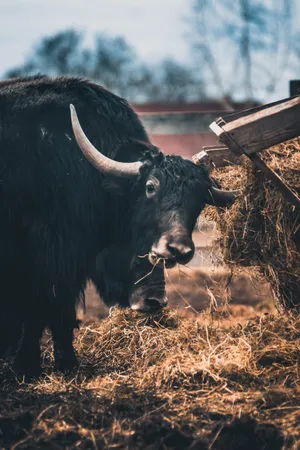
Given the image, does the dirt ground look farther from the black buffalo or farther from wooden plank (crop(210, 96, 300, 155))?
wooden plank (crop(210, 96, 300, 155))

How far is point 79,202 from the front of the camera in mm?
4992

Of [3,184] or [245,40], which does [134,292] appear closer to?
[3,184]

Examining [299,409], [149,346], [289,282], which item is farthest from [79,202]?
[299,409]

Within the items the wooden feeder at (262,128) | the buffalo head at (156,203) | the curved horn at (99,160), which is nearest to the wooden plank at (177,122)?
the buffalo head at (156,203)

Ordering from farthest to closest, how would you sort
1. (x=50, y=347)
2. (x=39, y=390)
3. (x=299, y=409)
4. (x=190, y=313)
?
(x=190, y=313) < (x=50, y=347) < (x=39, y=390) < (x=299, y=409)

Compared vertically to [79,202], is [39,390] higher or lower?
lower

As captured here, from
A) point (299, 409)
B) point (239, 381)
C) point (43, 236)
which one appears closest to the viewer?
point (299, 409)

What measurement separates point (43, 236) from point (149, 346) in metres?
1.13

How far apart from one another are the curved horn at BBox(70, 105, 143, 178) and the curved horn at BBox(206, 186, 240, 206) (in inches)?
21.7

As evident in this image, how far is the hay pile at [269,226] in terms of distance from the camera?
4.77m

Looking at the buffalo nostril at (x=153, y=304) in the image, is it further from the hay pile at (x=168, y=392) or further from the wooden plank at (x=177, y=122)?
the wooden plank at (x=177, y=122)

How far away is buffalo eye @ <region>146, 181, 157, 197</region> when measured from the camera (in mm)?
4832

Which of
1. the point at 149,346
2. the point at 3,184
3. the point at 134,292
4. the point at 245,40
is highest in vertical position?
the point at 3,184

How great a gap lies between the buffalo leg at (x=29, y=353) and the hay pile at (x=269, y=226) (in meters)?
1.52
